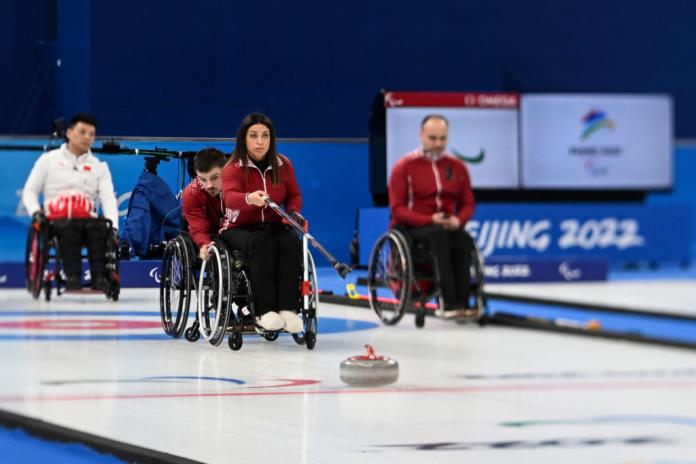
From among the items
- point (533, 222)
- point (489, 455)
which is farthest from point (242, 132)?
point (489, 455)

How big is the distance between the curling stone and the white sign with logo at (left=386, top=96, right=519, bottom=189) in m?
0.36

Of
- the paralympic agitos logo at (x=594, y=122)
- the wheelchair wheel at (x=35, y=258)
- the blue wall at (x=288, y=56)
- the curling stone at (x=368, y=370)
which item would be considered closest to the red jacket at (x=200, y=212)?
the blue wall at (x=288, y=56)

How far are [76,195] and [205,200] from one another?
7.0 inches

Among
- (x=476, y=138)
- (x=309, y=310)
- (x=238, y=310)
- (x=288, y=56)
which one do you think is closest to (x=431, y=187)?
(x=476, y=138)

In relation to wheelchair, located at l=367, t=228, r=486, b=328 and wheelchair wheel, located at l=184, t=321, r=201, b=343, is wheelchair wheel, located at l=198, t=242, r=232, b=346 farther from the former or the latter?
wheelchair, located at l=367, t=228, r=486, b=328

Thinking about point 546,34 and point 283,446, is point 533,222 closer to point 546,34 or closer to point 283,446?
point 283,446

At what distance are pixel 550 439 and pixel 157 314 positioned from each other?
0.86 metres

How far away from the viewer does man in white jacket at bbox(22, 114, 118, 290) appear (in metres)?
1.26

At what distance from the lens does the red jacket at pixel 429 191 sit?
1.46 m

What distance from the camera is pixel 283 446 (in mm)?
1596

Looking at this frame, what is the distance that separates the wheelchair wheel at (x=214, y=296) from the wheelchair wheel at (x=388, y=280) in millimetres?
225

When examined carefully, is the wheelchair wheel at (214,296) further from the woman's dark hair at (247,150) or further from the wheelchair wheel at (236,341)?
the woman's dark hair at (247,150)

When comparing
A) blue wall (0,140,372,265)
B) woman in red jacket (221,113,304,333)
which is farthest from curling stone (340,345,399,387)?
blue wall (0,140,372,265)

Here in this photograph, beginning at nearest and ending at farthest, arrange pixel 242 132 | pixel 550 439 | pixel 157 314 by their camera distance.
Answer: pixel 242 132 < pixel 157 314 < pixel 550 439
